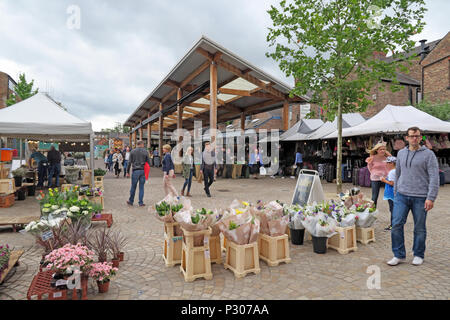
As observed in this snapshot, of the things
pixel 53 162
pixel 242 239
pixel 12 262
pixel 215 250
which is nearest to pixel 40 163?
pixel 53 162

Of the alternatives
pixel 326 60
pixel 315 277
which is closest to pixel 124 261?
pixel 315 277

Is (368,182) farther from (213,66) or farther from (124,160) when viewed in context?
(124,160)

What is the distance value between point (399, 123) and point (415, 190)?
29.0 ft

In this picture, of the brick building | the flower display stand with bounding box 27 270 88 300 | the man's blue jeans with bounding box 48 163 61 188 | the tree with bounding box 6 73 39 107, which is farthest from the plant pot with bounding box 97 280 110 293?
the brick building

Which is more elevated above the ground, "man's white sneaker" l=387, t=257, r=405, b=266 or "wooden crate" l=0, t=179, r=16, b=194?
"wooden crate" l=0, t=179, r=16, b=194

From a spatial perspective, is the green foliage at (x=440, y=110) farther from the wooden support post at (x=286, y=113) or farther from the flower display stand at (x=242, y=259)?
the flower display stand at (x=242, y=259)

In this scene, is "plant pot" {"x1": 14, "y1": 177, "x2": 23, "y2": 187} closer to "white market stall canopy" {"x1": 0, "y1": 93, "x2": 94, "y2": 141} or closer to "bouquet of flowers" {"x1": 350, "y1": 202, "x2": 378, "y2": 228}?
"white market stall canopy" {"x1": 0, "y1": 93, "x2": 94, "y2": 141}

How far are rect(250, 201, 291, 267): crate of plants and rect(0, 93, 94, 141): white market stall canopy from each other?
586 cm

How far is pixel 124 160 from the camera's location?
703 inches

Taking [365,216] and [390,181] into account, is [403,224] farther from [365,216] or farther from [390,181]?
[390,181]

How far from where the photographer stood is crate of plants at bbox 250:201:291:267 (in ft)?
12.2

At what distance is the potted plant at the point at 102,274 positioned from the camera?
9.25ft

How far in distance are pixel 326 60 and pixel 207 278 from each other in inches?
241

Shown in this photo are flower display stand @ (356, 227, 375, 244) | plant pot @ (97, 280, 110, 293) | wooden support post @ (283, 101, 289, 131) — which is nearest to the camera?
plant pot @ (97, 280, 110, 293)
